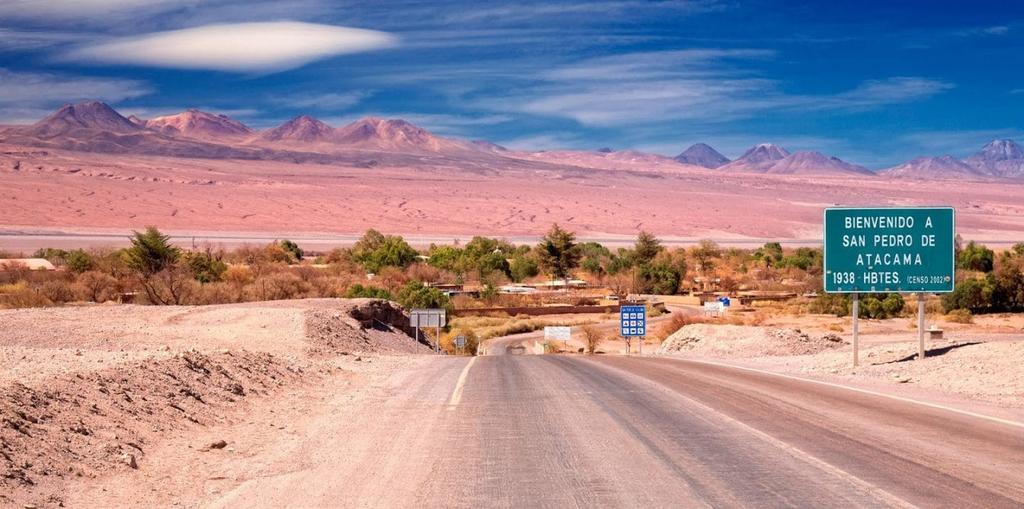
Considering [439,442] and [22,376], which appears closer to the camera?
[439,442]

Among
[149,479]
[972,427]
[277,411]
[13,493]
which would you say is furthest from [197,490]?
[972,427]

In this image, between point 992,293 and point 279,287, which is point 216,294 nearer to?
point 279,287

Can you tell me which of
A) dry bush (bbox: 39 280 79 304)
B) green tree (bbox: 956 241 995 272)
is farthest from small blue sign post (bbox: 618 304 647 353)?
green tree (bbox: 956 241 995 272)

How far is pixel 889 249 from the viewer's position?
23141 mm

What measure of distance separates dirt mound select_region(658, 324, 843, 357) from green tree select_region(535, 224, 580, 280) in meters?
55.9

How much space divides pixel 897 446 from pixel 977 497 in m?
2.90

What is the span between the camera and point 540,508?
9062mm

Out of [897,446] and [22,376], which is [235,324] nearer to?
[22,376]

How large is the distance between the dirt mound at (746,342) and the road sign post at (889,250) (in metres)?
12.1

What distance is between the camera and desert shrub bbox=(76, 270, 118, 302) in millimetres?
49594

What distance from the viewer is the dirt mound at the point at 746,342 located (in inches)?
1431

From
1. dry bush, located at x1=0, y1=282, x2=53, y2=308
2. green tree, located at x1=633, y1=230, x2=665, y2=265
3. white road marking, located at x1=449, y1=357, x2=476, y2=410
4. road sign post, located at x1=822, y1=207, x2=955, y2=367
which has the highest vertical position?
green tree, located at x1=633, y1=230, x2=665, y2=265

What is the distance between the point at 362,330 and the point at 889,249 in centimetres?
2018

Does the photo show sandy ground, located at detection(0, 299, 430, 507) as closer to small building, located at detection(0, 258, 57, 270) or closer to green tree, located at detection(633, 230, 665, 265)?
small building, located at detection(0, 258, 57, 270)
